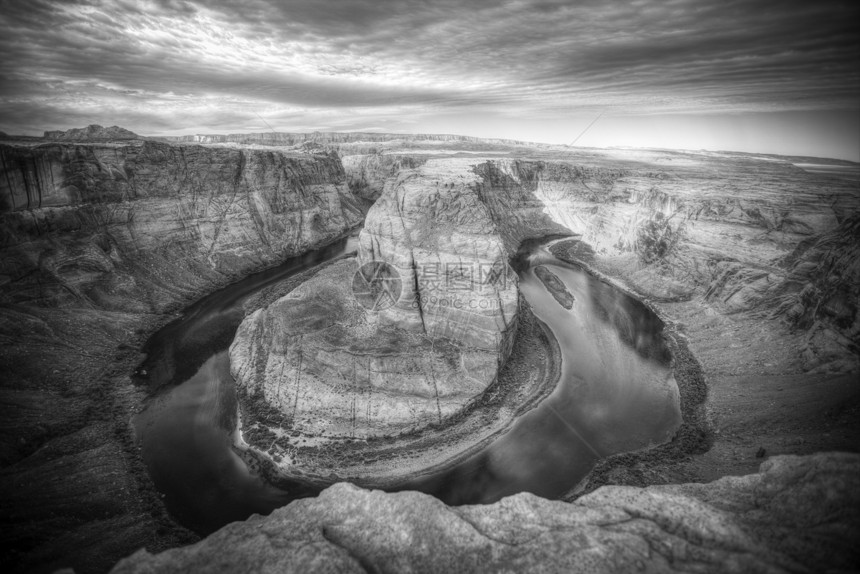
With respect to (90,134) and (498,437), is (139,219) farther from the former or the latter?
(90,134)

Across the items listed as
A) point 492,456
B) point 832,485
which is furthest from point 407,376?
point 832,485

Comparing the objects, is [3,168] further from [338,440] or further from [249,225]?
[338,440]

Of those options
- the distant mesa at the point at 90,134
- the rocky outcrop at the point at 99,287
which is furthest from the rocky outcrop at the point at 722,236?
the distant mesa at the point at 90,134

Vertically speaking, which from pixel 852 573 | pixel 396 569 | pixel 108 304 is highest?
pixel 852 573

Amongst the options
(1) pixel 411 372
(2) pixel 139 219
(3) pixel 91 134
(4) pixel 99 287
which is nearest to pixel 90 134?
(3) pixel 91 134

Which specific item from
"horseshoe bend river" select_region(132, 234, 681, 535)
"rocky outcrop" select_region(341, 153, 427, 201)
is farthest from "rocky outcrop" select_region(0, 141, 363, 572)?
"rocky outcrop" select_region(341, 153, 427, 201)

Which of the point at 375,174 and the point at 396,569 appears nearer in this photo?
the point at 396,569
